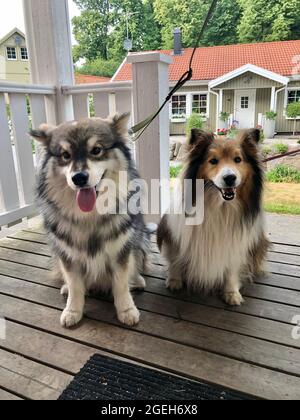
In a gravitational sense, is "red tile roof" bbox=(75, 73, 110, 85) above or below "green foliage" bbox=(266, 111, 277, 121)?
above

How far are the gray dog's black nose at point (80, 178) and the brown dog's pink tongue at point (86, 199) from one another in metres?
0.06

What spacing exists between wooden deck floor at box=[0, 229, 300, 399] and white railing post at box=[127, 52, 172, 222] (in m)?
0.89

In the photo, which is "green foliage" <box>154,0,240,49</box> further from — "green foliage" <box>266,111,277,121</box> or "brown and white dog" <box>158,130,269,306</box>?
"brown and white dog" <box>158,130,269,306</box>

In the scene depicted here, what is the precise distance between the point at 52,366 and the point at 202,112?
7.41 ft

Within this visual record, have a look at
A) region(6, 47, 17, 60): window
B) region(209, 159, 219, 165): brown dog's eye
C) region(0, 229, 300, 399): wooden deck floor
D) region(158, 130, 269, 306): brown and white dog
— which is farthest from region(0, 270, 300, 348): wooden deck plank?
region(6, 47, 17, 60): window

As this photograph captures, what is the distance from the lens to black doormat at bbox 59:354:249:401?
103 centimetres

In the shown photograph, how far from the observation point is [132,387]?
1.06 metres

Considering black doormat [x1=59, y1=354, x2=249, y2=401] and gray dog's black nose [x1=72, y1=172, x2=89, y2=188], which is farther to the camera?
gray dog's black nose [x1=72, y1=172, x2=89, y2=188]

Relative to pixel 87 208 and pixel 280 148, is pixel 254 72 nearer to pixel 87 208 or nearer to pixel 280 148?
pixel 280 148

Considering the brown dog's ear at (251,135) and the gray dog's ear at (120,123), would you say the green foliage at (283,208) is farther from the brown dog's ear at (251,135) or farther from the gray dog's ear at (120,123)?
the gray dog's ear at (120,123)

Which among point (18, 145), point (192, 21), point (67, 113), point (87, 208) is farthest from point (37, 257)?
point (192, 21)

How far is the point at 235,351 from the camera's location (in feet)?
4.07
